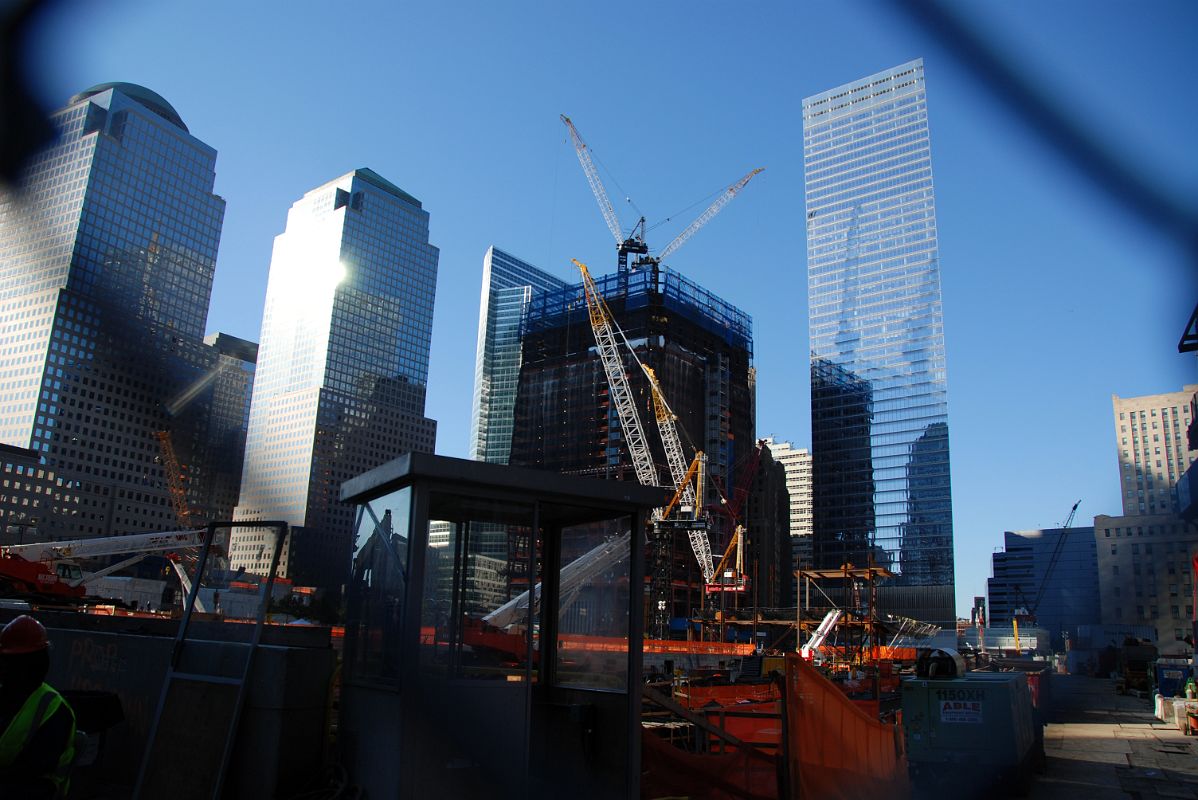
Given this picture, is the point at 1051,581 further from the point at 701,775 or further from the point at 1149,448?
the point at 701,775

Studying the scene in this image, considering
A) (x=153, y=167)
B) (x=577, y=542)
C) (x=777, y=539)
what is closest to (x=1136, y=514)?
(x=577, y=542)

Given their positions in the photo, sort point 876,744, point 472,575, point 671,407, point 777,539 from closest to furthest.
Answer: point 472,575
point 876,744
point 671,407
point 777,539

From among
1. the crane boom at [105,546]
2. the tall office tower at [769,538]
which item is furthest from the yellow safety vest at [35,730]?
the tall office tower at [769,538]

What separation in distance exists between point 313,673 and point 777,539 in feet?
542

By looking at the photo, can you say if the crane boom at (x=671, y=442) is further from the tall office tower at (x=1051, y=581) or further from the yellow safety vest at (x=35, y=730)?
the yellow safety vest at (x=35, y=730)

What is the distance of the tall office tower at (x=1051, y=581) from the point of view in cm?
4694

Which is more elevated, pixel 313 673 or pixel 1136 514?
pixel 1136 514

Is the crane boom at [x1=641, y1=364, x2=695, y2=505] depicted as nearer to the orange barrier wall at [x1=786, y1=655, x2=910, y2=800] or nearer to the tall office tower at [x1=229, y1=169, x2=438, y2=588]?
the tall office tower at [x1=229, y1=169, x2=438, y2=588]

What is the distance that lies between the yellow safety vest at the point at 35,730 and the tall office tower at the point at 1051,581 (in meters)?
17.6

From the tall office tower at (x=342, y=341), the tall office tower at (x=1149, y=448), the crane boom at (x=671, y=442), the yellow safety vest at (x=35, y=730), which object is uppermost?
the tall office tower at (x=342, y=341)

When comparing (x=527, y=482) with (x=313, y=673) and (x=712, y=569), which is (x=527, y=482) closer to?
(x=313, y=673)

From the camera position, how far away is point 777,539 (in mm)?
166000

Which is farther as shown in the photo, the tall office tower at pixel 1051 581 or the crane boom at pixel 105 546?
the tall office tower at pixel 1051 581

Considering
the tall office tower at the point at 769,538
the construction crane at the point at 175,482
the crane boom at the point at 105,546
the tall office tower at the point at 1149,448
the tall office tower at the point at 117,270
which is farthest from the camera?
the tall office tower at the point at 769,538
